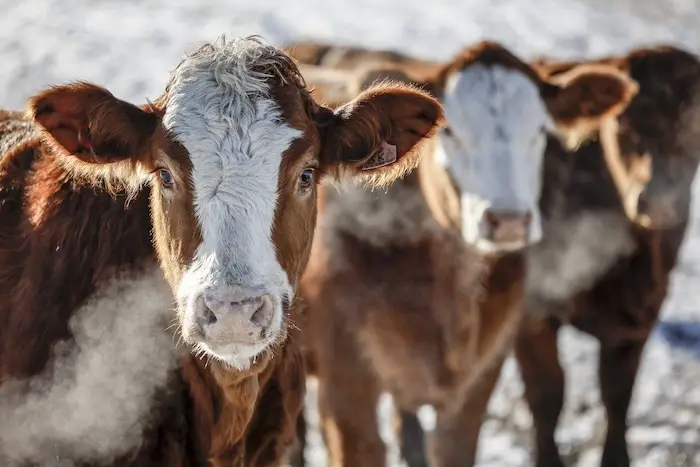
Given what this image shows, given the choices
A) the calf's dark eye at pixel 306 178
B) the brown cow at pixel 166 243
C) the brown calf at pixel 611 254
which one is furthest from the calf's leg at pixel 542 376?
the calf's dark eye at pixel 306 178

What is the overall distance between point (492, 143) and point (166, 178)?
206 centimetres

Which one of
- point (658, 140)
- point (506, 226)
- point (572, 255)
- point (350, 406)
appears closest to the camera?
point (506, 226)

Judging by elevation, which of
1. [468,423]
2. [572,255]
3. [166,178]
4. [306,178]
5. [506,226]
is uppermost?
[166,178]

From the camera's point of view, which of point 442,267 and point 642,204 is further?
point 642,204

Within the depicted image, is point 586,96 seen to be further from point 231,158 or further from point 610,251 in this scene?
point 231,158

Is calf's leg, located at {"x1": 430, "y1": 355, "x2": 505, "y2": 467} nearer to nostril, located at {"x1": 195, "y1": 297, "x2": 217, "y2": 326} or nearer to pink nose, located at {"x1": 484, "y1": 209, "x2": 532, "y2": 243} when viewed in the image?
pink nose, located at {"x1": 484, "y1": 209, "x2": 532, "y2": 243}

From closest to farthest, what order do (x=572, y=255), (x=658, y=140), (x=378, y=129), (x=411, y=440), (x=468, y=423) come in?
(x=378, y=129) < (x=468, y=423) < (x=658, y=140) < (x=572, y=255) < (x=411, y=440)

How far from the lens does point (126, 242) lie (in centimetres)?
366

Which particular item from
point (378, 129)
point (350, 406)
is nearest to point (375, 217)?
point (350, 406)

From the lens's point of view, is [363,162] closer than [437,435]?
Yes

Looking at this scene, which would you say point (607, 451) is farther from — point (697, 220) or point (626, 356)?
point (697, 220)

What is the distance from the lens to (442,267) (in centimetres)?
524

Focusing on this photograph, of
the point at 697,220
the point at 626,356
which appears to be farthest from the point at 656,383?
the point at 697,220

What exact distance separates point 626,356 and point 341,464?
2.04 metres
